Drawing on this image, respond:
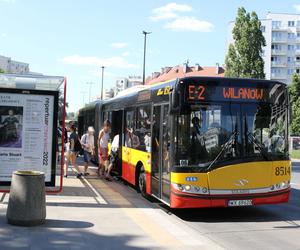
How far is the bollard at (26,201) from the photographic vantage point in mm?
8297

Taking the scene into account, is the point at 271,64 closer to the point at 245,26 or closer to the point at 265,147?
the point at 245,26

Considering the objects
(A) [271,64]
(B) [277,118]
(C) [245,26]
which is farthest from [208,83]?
(A) [271,64]

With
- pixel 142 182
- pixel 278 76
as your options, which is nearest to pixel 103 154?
pixel 142 182

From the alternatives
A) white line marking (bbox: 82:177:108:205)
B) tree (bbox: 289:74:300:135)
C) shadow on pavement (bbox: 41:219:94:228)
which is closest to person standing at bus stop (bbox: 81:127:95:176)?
white line marking (bbox: 82:177:108:205)

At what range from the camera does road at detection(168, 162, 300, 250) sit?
324 inches

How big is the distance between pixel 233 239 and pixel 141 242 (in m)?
1.65

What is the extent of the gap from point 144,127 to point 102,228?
4.46 m

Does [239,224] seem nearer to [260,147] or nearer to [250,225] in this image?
[250,225]

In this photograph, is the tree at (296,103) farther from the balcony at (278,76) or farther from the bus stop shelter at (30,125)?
the balcony at (278,76)

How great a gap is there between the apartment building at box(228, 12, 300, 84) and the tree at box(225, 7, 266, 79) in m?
59.4

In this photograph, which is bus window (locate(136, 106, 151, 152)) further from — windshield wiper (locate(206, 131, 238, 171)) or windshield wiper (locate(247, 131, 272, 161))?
windshield wiper (locate(247, 131, 272, 161))

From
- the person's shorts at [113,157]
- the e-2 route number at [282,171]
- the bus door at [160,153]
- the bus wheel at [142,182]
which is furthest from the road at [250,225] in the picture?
the person's shorts at [113,157]

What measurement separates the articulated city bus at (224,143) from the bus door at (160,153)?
0.07 ft

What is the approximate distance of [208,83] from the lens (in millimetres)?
10070
